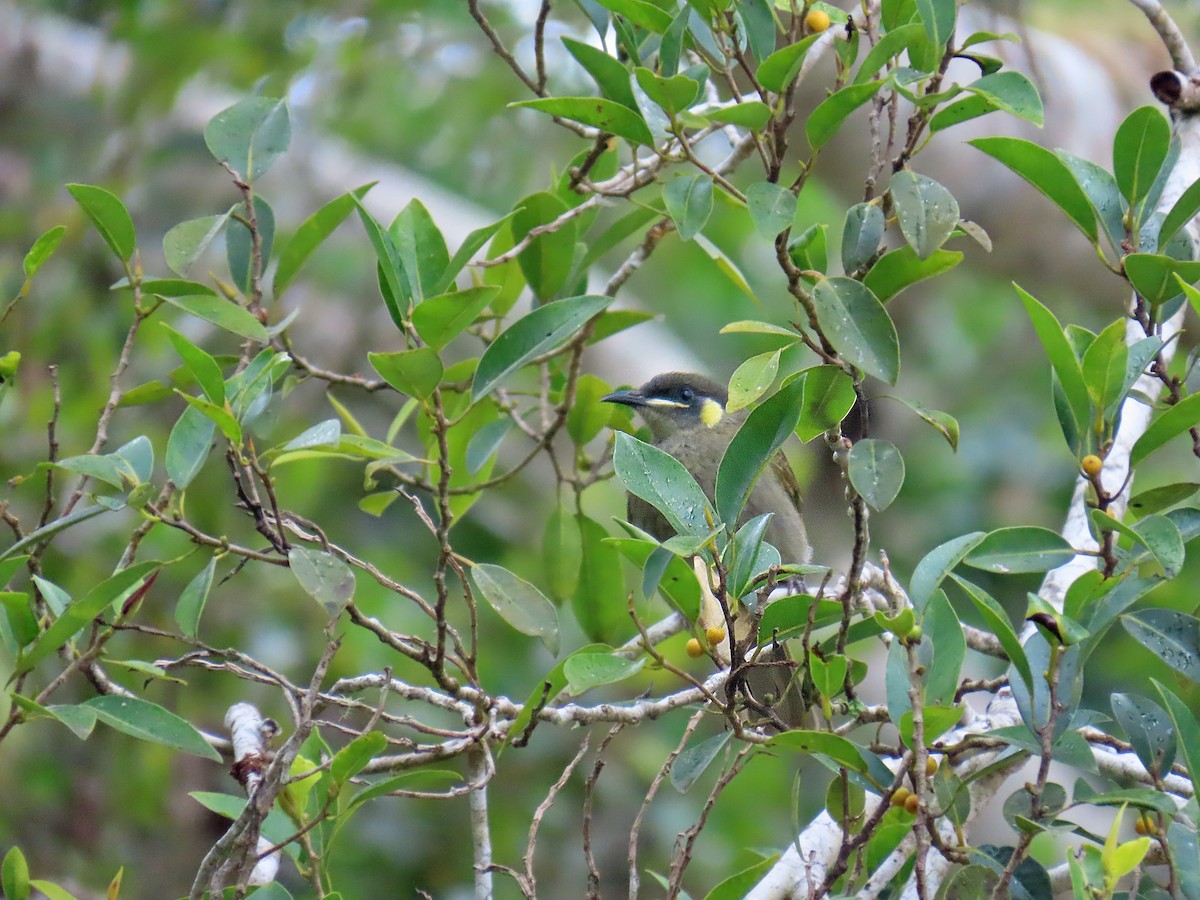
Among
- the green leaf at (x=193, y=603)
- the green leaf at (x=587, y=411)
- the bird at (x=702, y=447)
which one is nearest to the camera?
the green leaf at (x=193, y=603)

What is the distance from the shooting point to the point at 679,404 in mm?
5555

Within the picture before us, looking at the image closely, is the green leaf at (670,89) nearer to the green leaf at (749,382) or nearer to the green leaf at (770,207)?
the green leaf at (770,207)

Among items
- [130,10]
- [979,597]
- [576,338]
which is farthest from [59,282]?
[979,597]

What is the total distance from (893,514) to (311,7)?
5493 mm

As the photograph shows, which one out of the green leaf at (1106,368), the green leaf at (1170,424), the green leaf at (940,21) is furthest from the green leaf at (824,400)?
the green leaf at (940,21)

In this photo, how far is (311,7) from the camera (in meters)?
8.45

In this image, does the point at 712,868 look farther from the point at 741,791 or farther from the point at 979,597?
the point at 979,597

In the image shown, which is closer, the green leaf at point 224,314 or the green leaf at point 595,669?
the green leaf at point 595,669

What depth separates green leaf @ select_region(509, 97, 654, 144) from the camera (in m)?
2.40

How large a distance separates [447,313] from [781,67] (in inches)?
32.4

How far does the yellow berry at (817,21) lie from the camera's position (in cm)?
239

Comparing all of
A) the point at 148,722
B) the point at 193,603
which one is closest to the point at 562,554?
the point at 193,603

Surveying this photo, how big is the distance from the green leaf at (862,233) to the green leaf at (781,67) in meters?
0.28

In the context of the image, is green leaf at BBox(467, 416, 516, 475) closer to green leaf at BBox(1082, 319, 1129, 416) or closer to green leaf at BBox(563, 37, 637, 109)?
green leaf at BBox(563, 37, 637, 109)
